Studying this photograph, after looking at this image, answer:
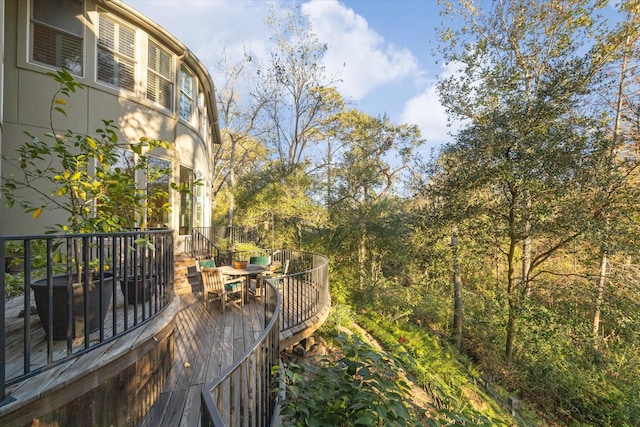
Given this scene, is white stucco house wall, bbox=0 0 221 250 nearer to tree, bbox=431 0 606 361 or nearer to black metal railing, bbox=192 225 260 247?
black metal railing, bbox=192 225 260 247

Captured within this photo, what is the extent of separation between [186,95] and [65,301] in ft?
26.5

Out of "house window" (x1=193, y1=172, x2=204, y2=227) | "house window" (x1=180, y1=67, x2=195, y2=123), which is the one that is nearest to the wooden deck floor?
"house window" (x1=193, y1=172, x2=204, y2=227)

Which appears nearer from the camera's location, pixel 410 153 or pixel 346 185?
pixel 346 185

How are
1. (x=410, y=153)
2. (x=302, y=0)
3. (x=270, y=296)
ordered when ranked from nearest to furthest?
(x=270, y=296), (x=302, y=0), (x=410, y=153)

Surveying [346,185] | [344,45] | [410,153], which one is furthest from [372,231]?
[344,45]

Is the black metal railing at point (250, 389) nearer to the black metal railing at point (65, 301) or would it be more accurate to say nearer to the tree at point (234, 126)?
the black metal railing at point (65, 301)

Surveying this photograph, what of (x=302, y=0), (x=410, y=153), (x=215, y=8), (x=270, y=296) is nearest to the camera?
(x=270, y=296)

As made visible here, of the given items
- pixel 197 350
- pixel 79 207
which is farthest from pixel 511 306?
pixel 79 207

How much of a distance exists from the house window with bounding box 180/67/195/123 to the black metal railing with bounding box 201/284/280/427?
26.6 ft

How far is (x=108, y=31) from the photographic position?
6453 mm

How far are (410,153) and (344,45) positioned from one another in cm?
640

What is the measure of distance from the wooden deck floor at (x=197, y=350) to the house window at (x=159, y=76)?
545cm

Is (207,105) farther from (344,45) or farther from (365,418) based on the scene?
(365,418)

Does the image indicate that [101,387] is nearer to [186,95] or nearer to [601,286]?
[186,95]
